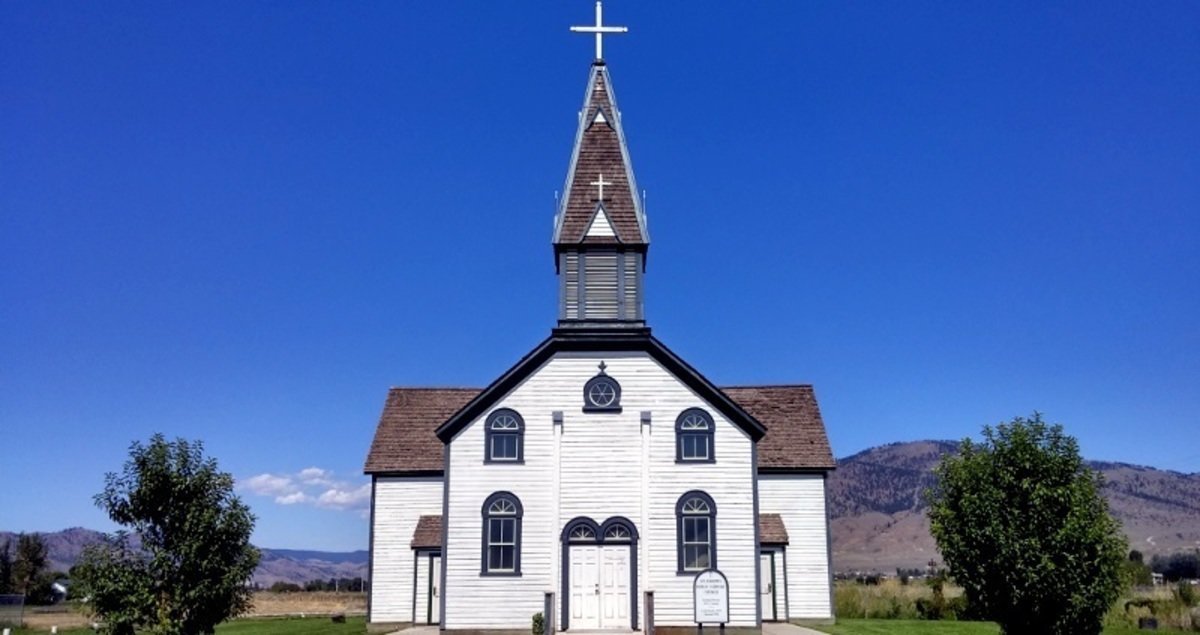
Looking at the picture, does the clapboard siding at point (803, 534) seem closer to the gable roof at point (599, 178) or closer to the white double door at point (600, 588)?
the white double door at point (600, 588)

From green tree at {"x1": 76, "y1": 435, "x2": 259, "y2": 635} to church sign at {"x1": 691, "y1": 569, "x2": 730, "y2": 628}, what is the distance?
948 cm

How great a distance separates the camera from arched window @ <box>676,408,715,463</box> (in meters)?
27.3

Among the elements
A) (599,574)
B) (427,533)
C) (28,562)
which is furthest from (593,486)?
(28,562)

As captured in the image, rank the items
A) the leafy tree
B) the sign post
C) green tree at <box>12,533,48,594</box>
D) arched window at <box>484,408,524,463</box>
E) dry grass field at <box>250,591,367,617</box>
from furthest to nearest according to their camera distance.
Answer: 1. green tree at <box>12,533,48,594</box>
2. the leafy tree
3. dry grass field at <box>250,591,367,617</box>
4. arched window at <box>484,408,524,463</box>
5. the sign post

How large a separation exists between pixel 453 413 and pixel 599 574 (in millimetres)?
9053

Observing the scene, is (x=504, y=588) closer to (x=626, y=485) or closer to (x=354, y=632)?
(x=626, y=485)

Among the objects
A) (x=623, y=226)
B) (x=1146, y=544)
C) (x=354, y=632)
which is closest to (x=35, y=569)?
(x=354, y=632)

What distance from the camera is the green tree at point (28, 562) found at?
64.6m

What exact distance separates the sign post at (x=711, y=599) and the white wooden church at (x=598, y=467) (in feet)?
11.5

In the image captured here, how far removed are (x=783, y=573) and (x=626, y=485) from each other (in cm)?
701

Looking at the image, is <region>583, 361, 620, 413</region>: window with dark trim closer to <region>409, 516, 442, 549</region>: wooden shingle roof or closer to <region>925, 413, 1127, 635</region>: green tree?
<region>409, 516, 442, 549</region>: wooden shingle roof

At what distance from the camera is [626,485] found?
1059 inches

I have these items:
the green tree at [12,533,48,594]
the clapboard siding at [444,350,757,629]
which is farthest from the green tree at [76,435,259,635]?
the green tree at [12,533,48,594]

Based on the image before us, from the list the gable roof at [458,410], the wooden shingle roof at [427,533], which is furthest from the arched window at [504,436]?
the wooden shingle roof at [427,533]
